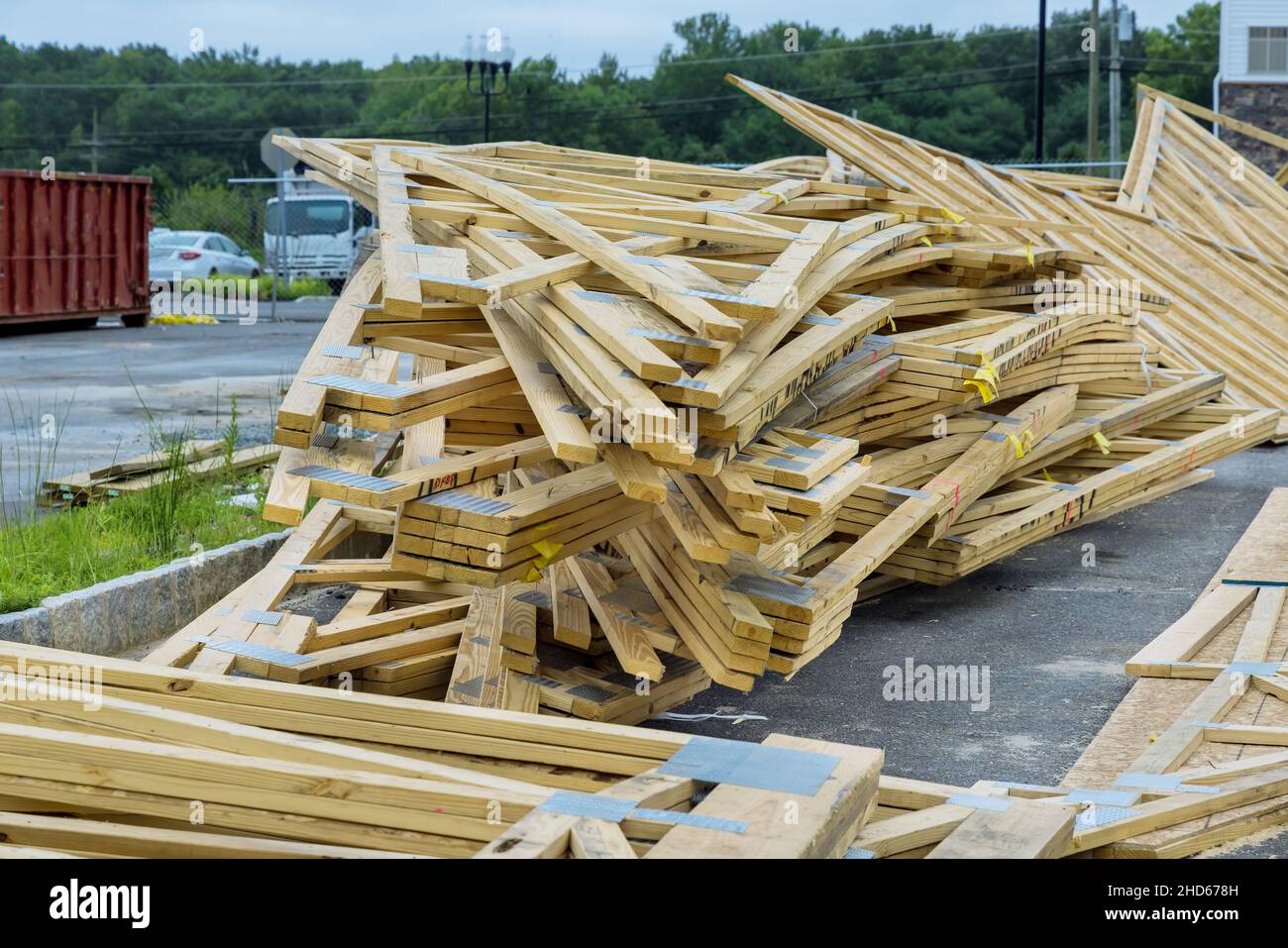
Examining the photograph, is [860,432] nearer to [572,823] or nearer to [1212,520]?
[1212,520]

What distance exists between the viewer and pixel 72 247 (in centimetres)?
2097

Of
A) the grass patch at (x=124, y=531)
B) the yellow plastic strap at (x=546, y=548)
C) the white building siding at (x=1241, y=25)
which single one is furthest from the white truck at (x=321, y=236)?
the yellow plastic strap at (x=546, y=548)

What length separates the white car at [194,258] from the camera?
2800cm

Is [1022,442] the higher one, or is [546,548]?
[1022,442]

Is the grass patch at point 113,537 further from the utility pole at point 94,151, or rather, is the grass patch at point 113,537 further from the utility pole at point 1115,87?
the utility pole at point 94,151

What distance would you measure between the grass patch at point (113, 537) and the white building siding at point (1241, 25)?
1127 inches

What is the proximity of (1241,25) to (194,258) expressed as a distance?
77.1 ft

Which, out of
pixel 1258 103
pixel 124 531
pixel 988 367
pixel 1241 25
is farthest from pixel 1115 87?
pixel 124 531

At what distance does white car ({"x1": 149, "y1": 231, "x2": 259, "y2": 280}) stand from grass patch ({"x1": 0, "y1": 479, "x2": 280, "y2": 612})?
21.0 m

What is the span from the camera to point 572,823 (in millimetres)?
3320

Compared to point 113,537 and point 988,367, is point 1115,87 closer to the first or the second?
point 988,367

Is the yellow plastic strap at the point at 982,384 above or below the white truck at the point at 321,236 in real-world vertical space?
below
